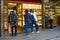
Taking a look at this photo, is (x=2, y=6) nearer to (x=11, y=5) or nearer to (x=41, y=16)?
(x=11, y=5)

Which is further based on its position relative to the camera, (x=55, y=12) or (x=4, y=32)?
(x=55, y=12)

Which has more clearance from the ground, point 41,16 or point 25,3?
point 25,3

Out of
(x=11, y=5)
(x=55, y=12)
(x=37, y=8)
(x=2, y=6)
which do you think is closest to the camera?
(x=2, y=6)

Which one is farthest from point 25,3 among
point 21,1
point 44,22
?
point 44,22

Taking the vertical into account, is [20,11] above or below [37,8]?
below

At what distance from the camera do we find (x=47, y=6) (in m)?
19.4

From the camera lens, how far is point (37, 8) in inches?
733

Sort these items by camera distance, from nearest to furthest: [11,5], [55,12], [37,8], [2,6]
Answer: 1. [2,6]
2. [11,5]
3. [37,8]
4. [55,12]

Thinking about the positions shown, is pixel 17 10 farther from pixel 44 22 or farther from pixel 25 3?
pixel 44 22

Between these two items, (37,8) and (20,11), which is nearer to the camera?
(20,11)

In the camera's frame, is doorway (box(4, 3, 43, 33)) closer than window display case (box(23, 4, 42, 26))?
Yes

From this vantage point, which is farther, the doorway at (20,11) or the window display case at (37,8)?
the window display case at (37,8)

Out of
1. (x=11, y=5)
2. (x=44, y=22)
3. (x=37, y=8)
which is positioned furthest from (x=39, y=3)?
(x=11, y=5)

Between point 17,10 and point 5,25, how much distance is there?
6.74 ft
